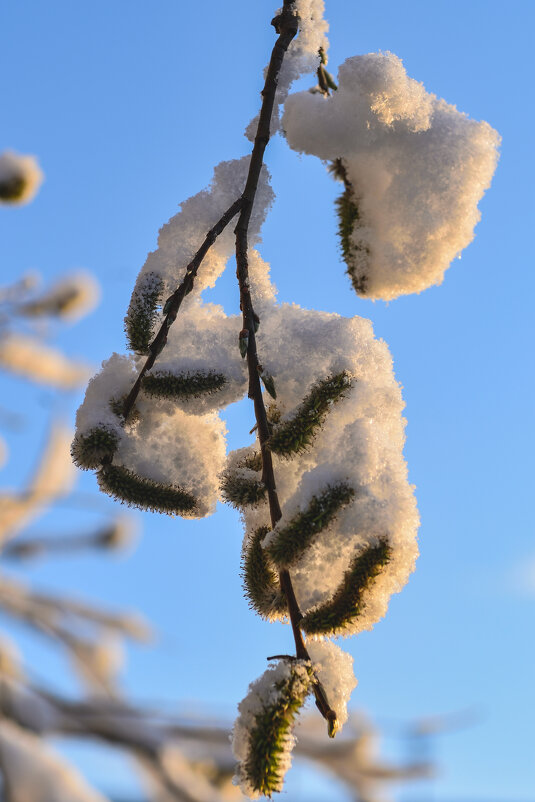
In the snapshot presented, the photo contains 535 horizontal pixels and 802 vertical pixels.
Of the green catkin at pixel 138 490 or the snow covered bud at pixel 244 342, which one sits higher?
the snow covered bud at pixel 244 342

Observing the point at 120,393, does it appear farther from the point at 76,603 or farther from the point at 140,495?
the point at 76,603

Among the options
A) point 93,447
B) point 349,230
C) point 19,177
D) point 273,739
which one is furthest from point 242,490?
point 19,177

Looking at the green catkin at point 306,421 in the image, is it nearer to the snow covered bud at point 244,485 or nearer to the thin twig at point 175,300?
the snow covered bud at point 244,485

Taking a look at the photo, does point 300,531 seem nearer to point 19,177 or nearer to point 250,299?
point 250,299

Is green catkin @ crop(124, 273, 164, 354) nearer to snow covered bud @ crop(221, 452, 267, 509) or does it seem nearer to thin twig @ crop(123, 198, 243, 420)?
thin twig @ crop(123, 198, 243, 420)

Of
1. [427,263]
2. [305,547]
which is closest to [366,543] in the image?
[305,547]

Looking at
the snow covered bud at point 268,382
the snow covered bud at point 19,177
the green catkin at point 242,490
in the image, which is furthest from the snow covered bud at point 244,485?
the snow covered bud at point 19,177
